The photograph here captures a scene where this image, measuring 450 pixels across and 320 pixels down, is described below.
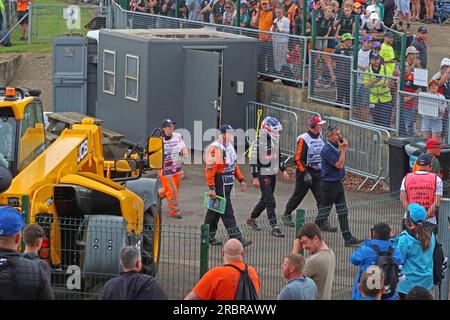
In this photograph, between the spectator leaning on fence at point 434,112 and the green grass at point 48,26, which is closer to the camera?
the spectator leaning on fence at point 434,112

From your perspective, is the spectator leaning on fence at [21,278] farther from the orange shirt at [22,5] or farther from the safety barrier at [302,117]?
the orange shirt at [22,5]

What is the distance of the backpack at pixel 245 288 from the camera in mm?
10375

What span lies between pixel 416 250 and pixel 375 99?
376 inches

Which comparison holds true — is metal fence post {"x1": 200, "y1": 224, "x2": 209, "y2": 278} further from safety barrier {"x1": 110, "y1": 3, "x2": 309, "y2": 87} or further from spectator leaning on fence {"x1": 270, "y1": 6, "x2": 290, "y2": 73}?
spectator leaning on fence {"x1": 270, "y1": 6, "x2": 290, "y2": 73}

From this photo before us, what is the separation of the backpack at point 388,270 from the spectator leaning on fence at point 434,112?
28.5 feet

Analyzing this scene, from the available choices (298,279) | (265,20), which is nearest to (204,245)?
(298,279)

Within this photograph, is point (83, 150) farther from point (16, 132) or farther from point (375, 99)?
point (375, 99)

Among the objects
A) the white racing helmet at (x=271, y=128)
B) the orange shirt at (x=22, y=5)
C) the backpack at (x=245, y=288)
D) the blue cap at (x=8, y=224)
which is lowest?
the backpack at (x=245, y=288)

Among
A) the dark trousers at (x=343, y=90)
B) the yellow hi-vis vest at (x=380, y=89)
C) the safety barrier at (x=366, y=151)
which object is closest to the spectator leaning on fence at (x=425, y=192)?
the safety barrier at (x=366, y=151)

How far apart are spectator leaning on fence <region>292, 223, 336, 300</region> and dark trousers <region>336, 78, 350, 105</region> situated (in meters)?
11.7

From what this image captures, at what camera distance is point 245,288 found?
10453mm

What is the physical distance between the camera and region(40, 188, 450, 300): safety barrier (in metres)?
13.2

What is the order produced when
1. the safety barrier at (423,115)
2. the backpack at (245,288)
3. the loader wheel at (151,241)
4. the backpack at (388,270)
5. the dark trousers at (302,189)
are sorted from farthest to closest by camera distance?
the safety barrier at (423,115) < the dark trousers at (302,189) < the loader wheel at (151,241) < the backpack at (388,270) < the backpack at (245,288)

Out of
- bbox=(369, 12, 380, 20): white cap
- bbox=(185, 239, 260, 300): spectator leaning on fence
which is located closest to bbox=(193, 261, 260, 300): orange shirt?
bbox=(185, 239, 260, 300): spectator leaning on fence
